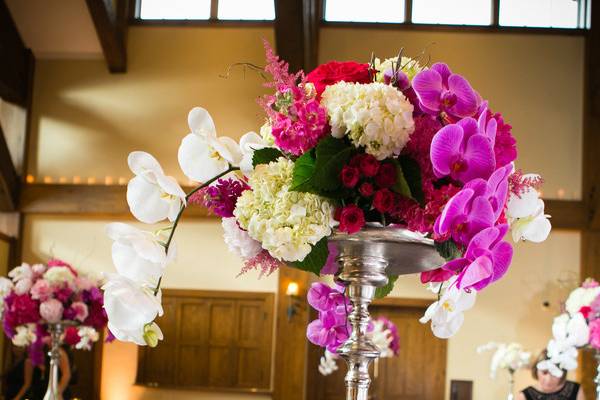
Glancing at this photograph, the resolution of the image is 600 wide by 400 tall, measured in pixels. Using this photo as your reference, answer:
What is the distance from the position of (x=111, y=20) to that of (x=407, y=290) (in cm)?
412

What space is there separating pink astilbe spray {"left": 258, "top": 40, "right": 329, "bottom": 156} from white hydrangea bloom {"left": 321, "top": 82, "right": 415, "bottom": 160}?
0.07 feet

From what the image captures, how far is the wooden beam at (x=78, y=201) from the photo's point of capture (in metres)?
10.4

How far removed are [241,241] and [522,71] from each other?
30.8 feet

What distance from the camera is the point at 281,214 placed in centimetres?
145

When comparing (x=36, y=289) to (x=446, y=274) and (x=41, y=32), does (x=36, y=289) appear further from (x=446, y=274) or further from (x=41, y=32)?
(x=41, y=32)

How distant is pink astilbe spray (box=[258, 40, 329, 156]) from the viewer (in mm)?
1472

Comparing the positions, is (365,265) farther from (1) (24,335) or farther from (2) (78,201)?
(2) (78,201)

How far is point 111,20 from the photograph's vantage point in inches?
393

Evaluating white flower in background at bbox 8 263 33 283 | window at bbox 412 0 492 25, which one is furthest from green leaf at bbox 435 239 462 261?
window at bbox 412 0 492 25

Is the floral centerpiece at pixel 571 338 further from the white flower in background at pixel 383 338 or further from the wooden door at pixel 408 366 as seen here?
the wooden door at pixel 408 366

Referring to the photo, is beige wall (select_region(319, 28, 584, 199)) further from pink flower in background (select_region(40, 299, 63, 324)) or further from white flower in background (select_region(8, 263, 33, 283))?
pink flower in background (select_region(40, 299, 63, 324))

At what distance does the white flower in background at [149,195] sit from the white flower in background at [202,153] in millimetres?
83

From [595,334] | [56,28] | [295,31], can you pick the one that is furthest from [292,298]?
[595,334]

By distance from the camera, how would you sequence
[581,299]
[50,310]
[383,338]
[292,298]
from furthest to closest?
[292,298] → [383,338] → [50,310] → [581,299]
